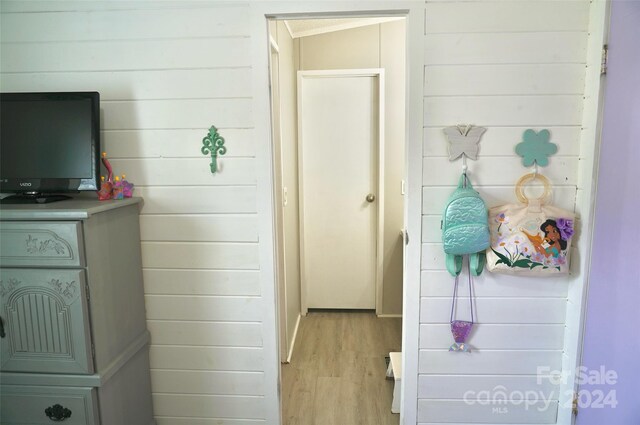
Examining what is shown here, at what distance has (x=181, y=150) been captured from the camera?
1.64 m

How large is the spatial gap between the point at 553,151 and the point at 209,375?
1803mm

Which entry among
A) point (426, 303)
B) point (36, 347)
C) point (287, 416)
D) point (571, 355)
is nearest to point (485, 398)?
point (571, 355)

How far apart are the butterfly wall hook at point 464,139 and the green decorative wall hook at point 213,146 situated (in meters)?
0.95

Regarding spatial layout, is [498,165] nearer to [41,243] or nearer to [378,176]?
[378,176]

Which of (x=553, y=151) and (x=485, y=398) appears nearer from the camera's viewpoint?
(x=553, y=151)

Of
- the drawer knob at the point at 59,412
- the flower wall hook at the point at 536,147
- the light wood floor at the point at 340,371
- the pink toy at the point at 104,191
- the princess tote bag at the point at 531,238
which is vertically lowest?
the light wood floor at the point at 340,371

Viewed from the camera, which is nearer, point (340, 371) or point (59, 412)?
point (59, 412)

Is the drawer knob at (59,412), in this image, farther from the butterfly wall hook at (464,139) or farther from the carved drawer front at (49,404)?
the butterfly wall hook at (464,139)

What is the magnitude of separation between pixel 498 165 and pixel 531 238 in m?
0.32

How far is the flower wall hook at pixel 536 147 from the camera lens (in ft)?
5.04

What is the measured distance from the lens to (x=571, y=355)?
160 centimetres

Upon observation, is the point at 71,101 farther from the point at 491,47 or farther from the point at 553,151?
the point at 553,151

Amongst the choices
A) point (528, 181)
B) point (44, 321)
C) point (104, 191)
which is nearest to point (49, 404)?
point (44, 321)

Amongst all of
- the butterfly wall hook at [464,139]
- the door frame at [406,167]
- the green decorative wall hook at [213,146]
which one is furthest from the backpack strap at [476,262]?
the green decorative wall hook at [213,146]
